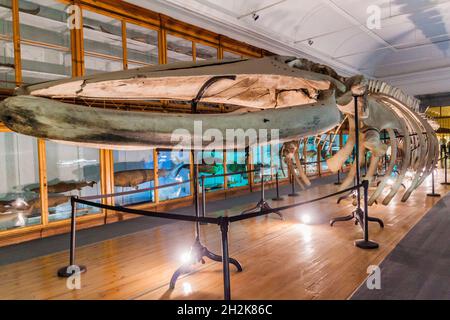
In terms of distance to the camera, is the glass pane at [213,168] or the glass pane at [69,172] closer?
the glass pane at [69,172]

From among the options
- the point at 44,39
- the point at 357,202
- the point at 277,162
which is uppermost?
the point at 44,39

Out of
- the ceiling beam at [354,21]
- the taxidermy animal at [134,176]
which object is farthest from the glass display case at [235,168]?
the ceiling beam at [354,21]

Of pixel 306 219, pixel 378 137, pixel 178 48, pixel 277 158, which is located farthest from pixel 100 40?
pixel 378 137

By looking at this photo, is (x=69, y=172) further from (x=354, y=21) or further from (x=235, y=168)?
(x=354, y=21)

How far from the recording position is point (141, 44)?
7691mm

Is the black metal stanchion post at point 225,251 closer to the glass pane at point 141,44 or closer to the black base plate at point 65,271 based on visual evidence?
the black base plate at point 65,271

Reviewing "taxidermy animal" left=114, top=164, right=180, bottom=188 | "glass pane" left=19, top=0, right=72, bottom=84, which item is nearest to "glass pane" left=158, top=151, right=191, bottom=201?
"taxidermy animal" left=114, top=164, right=180, bottom=188

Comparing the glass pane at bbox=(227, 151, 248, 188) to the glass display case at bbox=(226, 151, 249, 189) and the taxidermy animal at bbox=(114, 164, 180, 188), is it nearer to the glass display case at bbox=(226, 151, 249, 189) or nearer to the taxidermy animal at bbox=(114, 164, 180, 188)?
the glass display case at bbox=(226, 151, 249, 189)

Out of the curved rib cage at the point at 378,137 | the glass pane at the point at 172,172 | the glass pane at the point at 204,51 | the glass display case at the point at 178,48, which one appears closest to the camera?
the curved rib cage at the point at 378,137

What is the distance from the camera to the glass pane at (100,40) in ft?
21.4

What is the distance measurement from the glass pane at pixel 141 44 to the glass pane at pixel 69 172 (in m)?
2.35

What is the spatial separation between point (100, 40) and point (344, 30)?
745 centimetres

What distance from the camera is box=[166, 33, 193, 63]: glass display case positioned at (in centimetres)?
795
